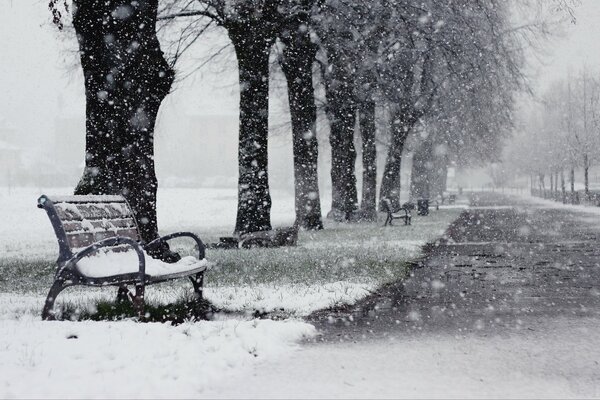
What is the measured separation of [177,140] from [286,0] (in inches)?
4098

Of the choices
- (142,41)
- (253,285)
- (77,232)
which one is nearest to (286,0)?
(142,41)

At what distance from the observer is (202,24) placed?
19.2m

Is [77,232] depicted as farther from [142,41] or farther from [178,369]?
[142,41]

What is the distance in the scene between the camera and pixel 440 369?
458 centimetres

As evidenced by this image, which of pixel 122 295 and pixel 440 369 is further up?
pixel 122 295

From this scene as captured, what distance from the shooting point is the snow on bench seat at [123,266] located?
6.05m

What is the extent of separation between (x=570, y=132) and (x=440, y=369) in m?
44.3

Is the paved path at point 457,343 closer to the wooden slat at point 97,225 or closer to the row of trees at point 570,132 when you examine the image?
the wooden slat at point 97,225

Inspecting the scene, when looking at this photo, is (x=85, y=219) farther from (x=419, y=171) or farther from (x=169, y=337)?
(x=419, y=171)

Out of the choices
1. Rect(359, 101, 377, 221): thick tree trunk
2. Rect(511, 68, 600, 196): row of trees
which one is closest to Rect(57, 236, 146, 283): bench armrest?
Rect(359, 101, 377, 221): thick tree trunk

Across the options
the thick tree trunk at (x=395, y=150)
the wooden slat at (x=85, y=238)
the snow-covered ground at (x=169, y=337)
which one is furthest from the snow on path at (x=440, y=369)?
the thick tree trunk at (x=395, y=150)

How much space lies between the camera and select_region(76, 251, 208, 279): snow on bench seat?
605 centimetres

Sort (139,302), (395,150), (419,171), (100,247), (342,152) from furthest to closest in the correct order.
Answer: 1. (419,171)
2. (395,150)
3. (342,152)
4. (139,302)
5. (100,247)

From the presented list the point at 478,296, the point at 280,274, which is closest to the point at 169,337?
the point at 478,296
